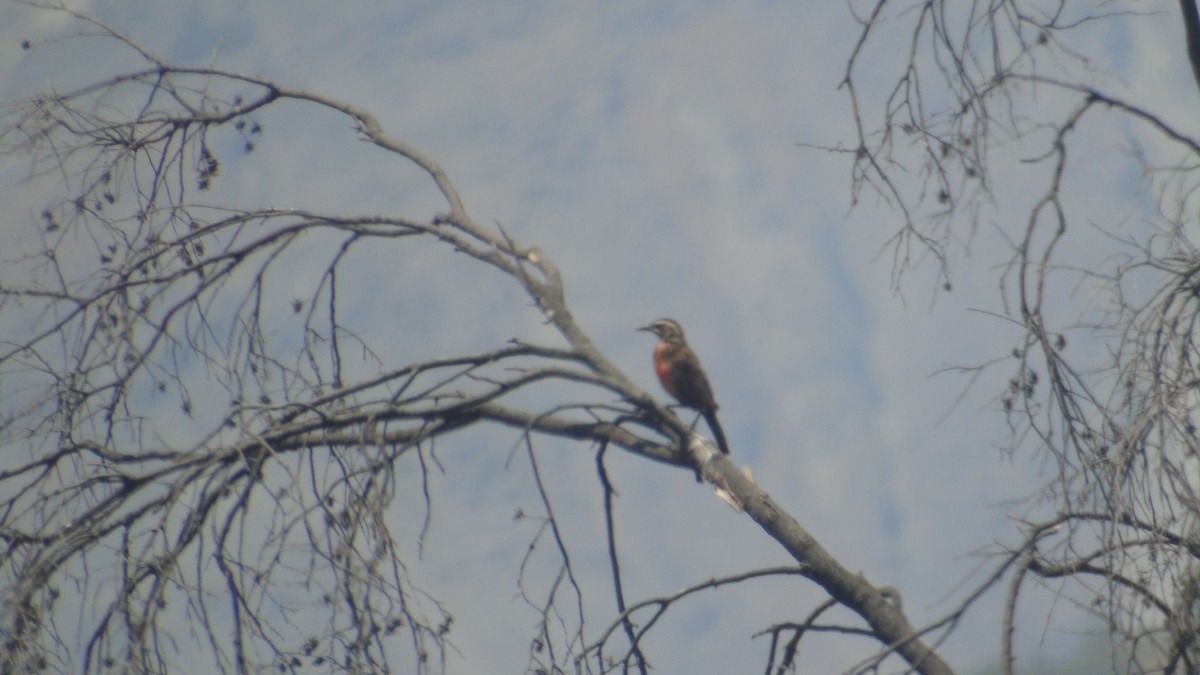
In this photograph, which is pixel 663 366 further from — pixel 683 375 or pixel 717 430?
pixel 717 430

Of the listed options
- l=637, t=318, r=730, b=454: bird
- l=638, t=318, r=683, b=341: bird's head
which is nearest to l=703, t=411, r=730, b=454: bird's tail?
l=637, t=318, r=730, b=454: bird

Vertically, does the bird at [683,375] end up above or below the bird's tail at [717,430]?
above

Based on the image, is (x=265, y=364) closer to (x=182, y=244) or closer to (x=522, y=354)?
(x=182, y=244)

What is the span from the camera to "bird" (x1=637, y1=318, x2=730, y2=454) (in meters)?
6.44

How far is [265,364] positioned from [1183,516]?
337 cm

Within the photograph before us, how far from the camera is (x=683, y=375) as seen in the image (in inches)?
258

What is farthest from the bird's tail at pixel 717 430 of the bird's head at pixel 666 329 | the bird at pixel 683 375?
the bird's head at pixel 666 329

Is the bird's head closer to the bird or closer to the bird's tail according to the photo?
the bird

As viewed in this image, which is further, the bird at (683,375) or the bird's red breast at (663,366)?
the bird's red breast at (663,366)

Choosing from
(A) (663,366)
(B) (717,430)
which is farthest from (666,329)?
(B) (717,430)

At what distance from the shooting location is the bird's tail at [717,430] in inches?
251

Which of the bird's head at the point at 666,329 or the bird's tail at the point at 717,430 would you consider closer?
the bird's tail at the point at 717,430

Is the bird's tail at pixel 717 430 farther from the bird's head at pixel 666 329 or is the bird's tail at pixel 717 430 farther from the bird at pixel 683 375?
the bird's head at pixel 666 329

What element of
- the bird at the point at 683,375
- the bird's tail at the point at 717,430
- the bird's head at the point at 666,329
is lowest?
A: the bird's tail at the point at 717,430
